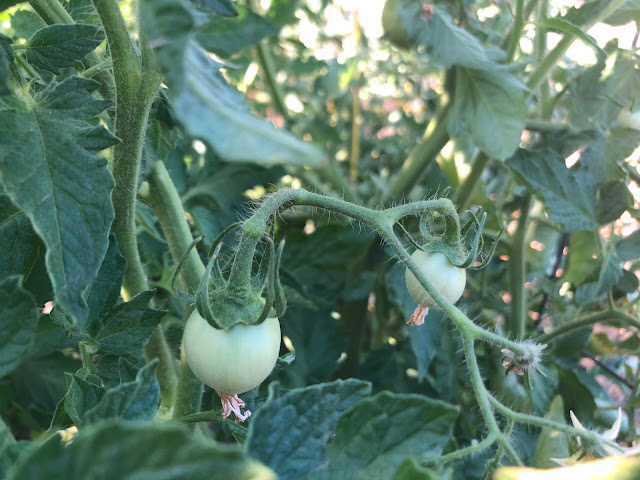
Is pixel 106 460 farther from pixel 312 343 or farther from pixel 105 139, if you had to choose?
pixel 312 343

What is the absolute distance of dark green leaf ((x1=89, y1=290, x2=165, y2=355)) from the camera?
38 cm

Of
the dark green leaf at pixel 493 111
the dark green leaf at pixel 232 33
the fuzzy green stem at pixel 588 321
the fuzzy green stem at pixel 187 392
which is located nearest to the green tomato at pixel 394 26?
the dark green leaf at pixel 493 111

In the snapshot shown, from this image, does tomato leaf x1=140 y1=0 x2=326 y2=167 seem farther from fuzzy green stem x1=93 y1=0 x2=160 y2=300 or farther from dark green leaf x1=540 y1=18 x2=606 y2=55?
dark green leaf x1=540 y1=18 x2=606 y2=55

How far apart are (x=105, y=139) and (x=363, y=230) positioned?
427 mm

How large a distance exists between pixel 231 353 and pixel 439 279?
0.16m

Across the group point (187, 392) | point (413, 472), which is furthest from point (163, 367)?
point (413, 472)

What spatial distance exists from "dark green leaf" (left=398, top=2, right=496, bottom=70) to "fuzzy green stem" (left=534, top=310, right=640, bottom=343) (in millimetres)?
266

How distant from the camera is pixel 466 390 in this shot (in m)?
0.72

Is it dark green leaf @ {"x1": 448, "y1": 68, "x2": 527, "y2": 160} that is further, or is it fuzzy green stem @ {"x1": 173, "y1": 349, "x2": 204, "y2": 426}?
dark green leaf @ {"x1": 448, "y1": 68, "x2": 527, "y2": 160}

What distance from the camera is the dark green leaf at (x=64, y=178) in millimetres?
292

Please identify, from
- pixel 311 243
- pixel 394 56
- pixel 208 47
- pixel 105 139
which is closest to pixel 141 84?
pixel 105 139

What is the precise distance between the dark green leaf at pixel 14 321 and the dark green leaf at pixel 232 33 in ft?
0.89

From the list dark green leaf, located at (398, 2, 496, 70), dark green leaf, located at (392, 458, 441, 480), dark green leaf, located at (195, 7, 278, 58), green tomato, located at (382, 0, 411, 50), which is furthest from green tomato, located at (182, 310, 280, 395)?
green tomato, located at (382, 0, 411, 50)

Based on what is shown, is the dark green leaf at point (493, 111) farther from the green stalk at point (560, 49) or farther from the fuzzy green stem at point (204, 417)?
the fuzzy green stem at point (204, 417)
